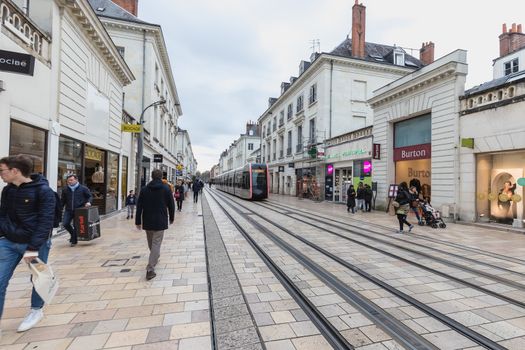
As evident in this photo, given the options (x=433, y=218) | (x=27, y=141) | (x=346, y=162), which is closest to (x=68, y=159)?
(x=27, y=141)

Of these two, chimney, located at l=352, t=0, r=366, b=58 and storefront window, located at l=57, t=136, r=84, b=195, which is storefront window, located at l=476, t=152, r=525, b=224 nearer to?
storefront window, located at l=57, t=136, r=84, b=195

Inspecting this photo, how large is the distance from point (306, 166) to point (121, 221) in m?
19.5

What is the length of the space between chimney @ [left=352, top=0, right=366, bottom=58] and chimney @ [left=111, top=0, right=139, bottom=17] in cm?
1887

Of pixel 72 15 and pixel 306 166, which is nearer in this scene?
pixel 72 15

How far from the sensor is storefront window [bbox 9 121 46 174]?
6016mm

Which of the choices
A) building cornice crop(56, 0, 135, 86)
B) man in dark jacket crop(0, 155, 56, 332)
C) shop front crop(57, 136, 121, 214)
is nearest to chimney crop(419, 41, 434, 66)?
building cornice crop(56, 0, 135, 86)

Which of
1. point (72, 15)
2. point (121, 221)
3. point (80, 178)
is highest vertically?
point (72, 15)

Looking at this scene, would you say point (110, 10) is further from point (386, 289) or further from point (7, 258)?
point (386, 289)

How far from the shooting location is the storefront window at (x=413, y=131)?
13560 mm

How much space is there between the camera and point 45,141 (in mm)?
7289

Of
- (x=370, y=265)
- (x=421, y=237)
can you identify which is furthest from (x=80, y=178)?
(x=421, y=237)

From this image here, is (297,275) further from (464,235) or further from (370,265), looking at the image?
(464,235)

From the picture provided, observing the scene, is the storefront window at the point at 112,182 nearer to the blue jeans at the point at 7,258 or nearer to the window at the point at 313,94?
the blue jeans at the point at 7,258

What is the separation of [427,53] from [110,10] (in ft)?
91.8
